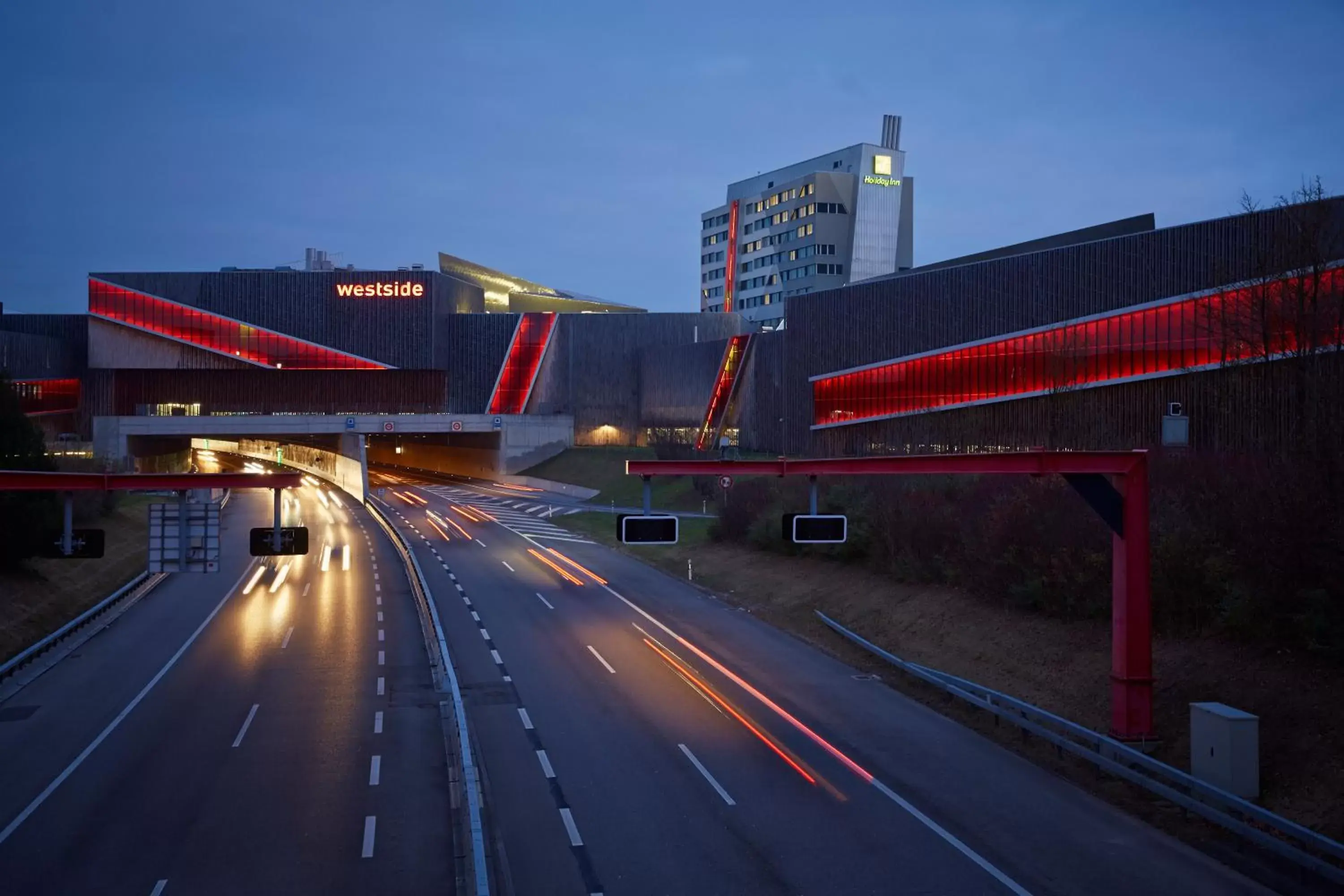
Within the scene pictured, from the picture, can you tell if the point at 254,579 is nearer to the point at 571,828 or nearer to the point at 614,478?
the point at 571,828

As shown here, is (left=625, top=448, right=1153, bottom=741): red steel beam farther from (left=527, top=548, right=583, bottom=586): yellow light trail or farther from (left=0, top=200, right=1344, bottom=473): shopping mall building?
(left=527, top=548, right=583, bottom=586): yellow light trail

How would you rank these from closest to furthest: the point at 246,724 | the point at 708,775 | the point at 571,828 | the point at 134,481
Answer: the point at 571,828, the point at 708,775, the point at 134,481, the point at 246,724

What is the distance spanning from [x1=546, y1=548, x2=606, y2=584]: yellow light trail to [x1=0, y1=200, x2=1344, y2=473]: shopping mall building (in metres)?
21.2

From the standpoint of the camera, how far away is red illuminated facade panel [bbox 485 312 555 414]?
343ft

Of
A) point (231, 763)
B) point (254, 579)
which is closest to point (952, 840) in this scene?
point (231, 763)

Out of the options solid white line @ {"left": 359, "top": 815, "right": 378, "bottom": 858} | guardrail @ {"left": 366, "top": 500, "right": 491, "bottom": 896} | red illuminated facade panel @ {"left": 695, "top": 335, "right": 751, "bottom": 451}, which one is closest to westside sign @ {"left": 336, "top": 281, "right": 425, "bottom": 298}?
red illuminated facade panel @ {"left": 695, "top": 335, "right": 751, "bottom": 451}

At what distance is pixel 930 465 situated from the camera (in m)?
20.9

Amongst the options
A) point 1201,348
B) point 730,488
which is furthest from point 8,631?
point 1201,348

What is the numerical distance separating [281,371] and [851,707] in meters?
88.3

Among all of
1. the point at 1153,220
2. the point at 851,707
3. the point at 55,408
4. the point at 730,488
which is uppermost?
the point at 1153,220

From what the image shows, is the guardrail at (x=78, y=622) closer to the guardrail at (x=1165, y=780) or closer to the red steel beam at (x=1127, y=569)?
the guardrail at (x=1165, y=780)

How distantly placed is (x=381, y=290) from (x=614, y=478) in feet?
100

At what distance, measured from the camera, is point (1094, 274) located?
5131 cm

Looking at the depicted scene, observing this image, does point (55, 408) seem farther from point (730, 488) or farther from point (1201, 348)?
point (1201, 348)
